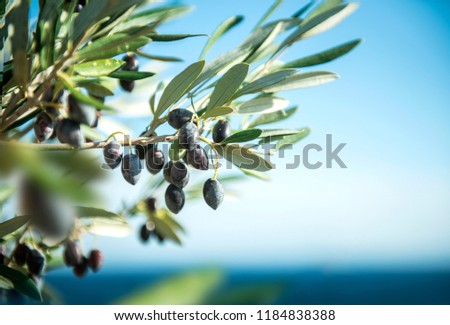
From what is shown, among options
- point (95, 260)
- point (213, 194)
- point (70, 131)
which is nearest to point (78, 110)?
point (70, 131)

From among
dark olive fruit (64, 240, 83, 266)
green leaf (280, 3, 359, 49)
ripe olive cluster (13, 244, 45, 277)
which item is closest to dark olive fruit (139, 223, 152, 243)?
dark olive fruit (64, 240, 83, 266)

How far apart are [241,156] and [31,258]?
37 cm

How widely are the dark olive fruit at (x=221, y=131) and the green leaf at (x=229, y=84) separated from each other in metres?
0.03

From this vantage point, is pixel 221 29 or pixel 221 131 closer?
pixel 221 131

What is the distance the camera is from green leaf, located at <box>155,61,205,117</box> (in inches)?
26.8

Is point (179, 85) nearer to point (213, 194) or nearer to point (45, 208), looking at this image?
point (213, 194)

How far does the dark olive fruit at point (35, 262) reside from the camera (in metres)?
0.80

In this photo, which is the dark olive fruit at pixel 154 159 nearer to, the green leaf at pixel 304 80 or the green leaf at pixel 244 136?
the green leaf at pixel 244 136

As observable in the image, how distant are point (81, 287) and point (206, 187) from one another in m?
0.33

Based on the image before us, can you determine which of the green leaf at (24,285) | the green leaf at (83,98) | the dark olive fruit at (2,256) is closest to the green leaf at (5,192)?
the dark olive fruit at (2,256)

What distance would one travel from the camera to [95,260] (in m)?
0.95

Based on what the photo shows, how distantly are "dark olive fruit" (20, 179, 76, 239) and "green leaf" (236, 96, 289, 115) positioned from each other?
0.57 metres
